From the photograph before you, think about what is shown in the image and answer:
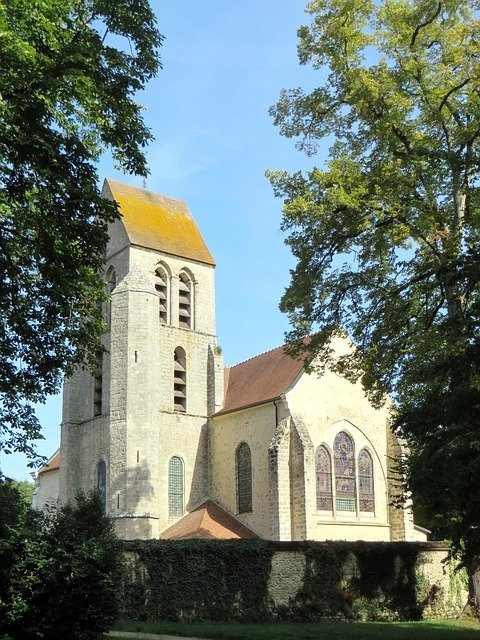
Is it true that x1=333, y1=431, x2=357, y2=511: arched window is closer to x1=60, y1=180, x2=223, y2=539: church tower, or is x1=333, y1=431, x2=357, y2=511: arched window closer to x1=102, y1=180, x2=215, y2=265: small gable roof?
x1=60, y1=180, x2=223, y2=539: church tower

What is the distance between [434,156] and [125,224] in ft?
65.7

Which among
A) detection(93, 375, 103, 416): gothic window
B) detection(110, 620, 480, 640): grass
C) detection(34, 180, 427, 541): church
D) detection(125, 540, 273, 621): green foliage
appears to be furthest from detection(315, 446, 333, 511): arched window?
detection(93, 375, 103, 416): gothic window

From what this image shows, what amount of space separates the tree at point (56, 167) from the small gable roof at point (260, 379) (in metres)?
13.9

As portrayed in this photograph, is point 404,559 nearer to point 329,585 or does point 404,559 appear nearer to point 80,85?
point 329,585

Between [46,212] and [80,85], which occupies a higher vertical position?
[80,85]

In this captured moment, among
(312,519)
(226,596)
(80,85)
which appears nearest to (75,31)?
(80,85)

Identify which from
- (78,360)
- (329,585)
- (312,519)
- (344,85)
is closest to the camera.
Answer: (78,360)

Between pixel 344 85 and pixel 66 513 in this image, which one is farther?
pixel 344 85

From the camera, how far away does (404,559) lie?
22.7 meters

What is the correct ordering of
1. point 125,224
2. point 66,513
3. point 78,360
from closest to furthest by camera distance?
point 66,513 < point 78,360 < point 125,224

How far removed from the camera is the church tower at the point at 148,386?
3070 cm

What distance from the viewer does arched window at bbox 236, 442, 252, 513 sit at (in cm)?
3072

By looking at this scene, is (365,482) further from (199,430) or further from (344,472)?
(199,430)

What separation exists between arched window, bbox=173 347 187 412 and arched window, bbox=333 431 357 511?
721 centimetres
